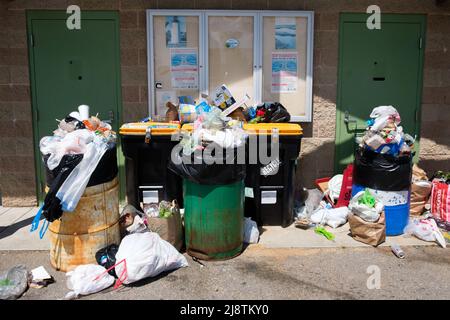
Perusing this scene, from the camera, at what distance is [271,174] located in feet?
15.4

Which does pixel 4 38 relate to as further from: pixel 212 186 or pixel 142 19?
pixel 212 186

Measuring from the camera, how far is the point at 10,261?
4.00 metres

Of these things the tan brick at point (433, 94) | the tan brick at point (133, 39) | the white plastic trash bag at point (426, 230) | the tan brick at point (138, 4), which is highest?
the tan brick at point (138, 4)

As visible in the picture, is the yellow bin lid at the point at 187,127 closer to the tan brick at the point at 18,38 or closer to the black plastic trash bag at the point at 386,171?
the black plastic trash bag at the point at 386,171

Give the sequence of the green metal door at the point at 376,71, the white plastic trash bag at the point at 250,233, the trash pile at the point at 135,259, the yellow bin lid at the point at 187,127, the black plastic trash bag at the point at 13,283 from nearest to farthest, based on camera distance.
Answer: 1. the black plastic trash bag at the point at 13,283
2. the trash pile at the point at 135,259
3. the white plastic trash bag at the point at 250,233
4. the yellow bin lid at the point at 187,127
5. the green metal door at the point at 376,71

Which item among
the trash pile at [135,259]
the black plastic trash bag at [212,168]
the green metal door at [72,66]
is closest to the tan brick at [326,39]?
the black plastic trash bag at [212,168]

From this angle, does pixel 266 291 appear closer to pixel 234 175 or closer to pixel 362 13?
pixel 234 175

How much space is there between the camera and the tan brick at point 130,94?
5363 mm

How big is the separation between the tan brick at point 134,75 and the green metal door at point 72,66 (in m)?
0.09

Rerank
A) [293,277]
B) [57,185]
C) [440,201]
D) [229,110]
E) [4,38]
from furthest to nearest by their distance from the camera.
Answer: [4,38] < [440,201] < [229,110] < [293,277] < [57,185]

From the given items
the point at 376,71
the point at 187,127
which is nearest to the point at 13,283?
the point at 187,127

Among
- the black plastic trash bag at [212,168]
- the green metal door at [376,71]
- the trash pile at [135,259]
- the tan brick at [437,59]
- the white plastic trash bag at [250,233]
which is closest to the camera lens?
the trash pile at [135,259]

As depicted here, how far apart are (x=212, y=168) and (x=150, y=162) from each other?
3.82 feet

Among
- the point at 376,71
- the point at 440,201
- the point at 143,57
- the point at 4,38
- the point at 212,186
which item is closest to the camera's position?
the point at 212,186
